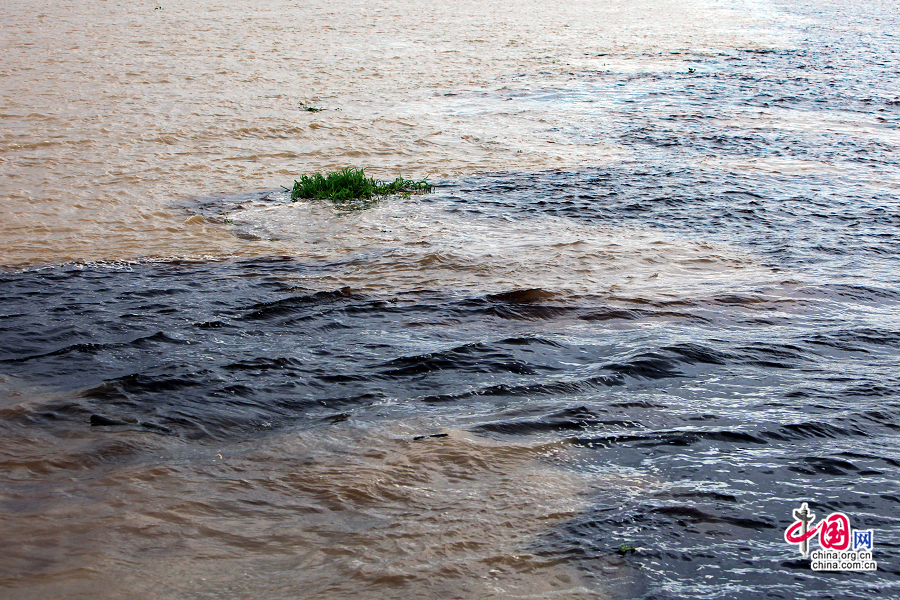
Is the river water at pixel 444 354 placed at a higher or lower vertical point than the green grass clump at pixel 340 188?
lower

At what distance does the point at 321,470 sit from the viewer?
12.5 feet

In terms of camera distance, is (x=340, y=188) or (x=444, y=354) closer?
(x=444, y=354)

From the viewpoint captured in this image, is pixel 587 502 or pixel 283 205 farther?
pixel 283 205

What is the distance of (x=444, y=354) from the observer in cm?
504

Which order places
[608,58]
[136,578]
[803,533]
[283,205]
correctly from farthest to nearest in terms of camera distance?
[608,58], [283,205], [803,533], [136,578]

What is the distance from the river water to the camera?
129 inches

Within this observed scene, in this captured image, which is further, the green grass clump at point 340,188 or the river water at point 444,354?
the green grass clump at point 340,188

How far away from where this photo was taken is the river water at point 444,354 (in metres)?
3.27

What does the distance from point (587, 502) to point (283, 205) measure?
591 centimetres

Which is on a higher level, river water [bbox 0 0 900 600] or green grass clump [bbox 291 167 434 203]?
green grass clump [bbox 291 167 434 203]

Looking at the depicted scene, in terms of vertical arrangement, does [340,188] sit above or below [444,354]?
above

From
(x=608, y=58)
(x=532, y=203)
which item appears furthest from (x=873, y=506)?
(x=608, y=58)

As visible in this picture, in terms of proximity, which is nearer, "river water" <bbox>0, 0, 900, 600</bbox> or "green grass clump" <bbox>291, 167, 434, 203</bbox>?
"river water" <bbox>0, 0, 900, 600</bbox>

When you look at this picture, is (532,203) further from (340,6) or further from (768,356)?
(340,6)
